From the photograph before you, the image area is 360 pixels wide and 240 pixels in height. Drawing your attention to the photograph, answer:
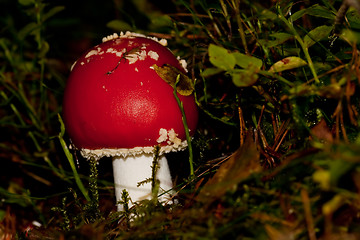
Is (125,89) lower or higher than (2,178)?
higher

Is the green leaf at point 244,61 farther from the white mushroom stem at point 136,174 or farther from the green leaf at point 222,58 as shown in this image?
the white mushroom stem at point 136,174

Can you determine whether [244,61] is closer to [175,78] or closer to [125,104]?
[175,78]

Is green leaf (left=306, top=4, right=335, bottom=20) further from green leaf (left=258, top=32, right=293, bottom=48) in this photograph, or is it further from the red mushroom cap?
the red mushroom cap


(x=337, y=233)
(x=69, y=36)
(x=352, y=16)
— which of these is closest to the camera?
(x=337, y=233)

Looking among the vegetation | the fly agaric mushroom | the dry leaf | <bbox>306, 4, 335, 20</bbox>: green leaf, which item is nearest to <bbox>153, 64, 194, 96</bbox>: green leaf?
the fly agaric mushroom

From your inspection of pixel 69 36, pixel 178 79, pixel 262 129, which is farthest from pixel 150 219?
pixel 69 36

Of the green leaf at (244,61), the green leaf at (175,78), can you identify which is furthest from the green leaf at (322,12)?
the green leaf at (175,78)

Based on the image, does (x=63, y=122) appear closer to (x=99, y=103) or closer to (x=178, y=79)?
(x=99, y=103)

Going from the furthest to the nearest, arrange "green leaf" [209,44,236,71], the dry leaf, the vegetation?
"green leaf" [209,44,236,71] → the dry leaf → the vegetation

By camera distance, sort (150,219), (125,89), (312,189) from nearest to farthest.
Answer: (312,189)
(150,219)
(125,89)
